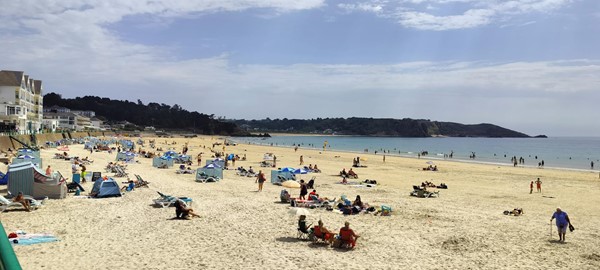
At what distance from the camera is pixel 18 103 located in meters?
59.2

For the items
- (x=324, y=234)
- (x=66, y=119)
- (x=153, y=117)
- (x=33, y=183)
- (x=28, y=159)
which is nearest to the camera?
(x=324, y=234)

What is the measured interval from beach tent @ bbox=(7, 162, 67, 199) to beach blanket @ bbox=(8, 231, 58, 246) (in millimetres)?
5505

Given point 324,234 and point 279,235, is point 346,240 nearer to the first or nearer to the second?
point 324,234

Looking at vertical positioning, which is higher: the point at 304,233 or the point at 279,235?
the point at 304,233

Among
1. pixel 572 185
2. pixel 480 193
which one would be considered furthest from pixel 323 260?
pixel 572 185

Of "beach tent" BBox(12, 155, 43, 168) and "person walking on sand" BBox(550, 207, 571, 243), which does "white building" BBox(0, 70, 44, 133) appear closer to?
"beach tent" BBox(12, 155, 43, 168)

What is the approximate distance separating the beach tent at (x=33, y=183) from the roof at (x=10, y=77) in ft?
166

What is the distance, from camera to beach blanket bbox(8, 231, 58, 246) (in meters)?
10.7

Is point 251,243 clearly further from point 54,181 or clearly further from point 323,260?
point 54,181

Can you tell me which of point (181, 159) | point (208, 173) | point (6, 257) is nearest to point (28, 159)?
point (208, 173)

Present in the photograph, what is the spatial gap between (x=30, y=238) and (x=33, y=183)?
6.18 m

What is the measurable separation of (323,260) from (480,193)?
1632cm

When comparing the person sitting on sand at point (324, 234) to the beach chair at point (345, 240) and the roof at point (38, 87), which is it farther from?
the roof at point (38, 87)

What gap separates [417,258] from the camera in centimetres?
1080
